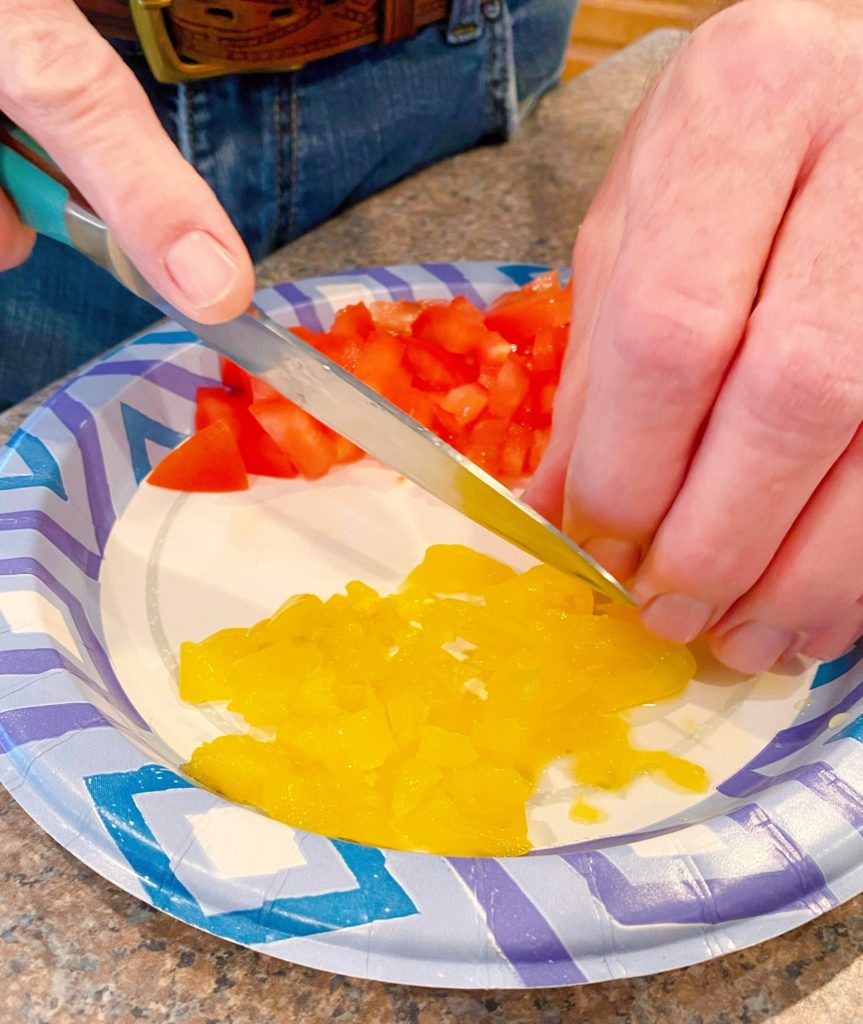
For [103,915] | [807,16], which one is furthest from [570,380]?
[103,915]

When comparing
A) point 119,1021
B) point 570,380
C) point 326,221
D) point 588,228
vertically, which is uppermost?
point 588,228

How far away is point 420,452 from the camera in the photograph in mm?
814

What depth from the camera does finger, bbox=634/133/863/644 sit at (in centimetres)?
61

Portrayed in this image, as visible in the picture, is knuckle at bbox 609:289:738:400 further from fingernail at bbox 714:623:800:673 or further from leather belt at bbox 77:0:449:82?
leather belt at bbox 77:0:449:82

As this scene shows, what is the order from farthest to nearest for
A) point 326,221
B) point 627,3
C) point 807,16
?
point 627,3 → point 326,221 → point 807,16

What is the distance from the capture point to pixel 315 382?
0.80 metres

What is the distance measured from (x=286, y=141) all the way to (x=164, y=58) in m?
0.28

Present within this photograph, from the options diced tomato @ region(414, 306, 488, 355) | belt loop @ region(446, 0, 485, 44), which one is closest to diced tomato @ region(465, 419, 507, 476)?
diced tomato @ region(414, 306, 488, 355)

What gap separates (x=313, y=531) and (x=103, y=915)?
463mm

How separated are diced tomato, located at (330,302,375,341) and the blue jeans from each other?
1.24 feet

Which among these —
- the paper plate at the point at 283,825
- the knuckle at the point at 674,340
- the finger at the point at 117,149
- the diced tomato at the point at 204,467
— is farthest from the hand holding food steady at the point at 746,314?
the diced tomato at the point at 204,467

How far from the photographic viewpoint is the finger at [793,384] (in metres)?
0.61

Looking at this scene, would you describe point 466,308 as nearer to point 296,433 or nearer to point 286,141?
point 296,433

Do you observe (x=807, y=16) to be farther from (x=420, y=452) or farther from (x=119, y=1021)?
(x=119, y=1021)
